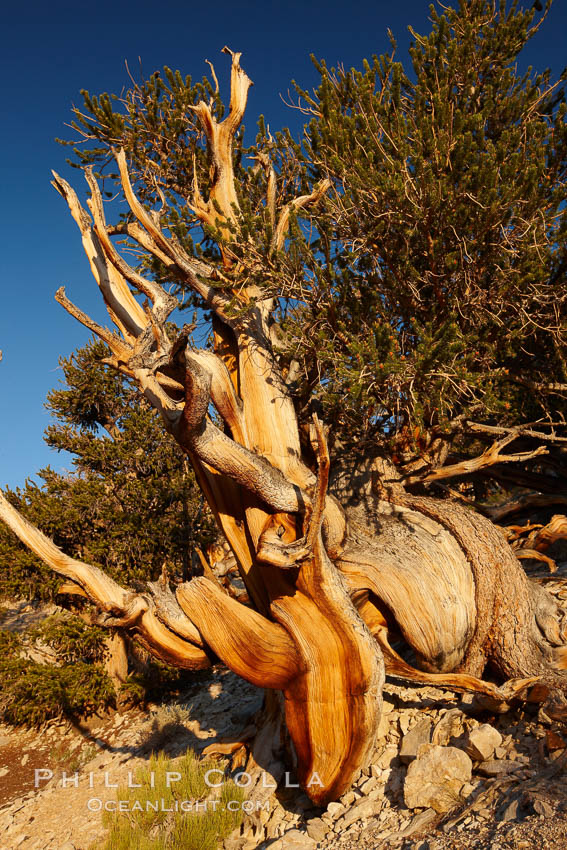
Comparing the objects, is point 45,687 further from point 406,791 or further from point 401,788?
point 406,791

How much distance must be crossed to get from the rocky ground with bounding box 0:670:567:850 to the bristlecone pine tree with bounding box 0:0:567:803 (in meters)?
0.28

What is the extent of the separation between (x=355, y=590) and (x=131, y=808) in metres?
2.72

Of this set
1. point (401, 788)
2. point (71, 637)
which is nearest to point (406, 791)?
point (401, 788)

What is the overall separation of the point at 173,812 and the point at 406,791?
2155mm

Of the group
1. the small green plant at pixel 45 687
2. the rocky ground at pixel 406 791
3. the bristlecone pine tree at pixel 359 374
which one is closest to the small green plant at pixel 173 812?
the rocky ground at pixel 406 791

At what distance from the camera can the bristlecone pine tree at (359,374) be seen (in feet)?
12.9

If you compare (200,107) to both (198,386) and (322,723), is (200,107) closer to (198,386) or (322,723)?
(198,386)

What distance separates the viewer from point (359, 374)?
3867 millimetres

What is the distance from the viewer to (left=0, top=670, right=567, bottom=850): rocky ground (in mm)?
2783

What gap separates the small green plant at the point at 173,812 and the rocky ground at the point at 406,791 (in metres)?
0.19

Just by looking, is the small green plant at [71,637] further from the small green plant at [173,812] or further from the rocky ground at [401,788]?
the small green plant at [173,812]

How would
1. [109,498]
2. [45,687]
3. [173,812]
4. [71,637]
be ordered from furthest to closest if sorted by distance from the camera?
[109,498] < [71,637] < [45,687] < [173,812]

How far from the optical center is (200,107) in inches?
188

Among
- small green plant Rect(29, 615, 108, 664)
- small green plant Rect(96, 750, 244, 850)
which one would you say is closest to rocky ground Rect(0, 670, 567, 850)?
small green plant Rect(96, 750, 244, 850)
